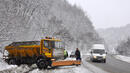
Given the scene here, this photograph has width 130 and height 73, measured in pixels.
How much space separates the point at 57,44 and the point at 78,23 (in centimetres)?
8584

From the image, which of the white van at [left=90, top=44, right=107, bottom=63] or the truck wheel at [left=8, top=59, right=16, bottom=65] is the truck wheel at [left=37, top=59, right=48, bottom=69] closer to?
the truck wheel at [left=8, top=59, right=16, bottom=65]

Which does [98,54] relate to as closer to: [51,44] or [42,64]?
[51,44]

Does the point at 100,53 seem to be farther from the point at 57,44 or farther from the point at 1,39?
the point at 1,39

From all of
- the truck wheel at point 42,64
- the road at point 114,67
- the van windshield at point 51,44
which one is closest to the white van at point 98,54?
the road at point 114,67

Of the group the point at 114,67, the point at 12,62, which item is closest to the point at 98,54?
the point at 114,67

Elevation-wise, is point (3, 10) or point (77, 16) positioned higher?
point (77, 16)

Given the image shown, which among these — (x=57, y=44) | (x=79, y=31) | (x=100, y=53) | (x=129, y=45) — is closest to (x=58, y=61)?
(x=57, y=44)

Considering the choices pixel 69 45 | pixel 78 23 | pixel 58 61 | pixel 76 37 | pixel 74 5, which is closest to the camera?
pixel 58 61

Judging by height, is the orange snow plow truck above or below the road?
above

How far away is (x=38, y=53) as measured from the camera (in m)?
17.2

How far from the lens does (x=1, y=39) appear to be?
2347cm

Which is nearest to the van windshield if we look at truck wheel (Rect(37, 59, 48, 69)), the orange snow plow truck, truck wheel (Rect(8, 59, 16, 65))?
the orange snow plow truck

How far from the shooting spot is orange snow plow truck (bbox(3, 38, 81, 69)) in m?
16.8

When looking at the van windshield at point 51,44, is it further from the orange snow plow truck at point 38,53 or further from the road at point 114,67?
the road at point 114,67
